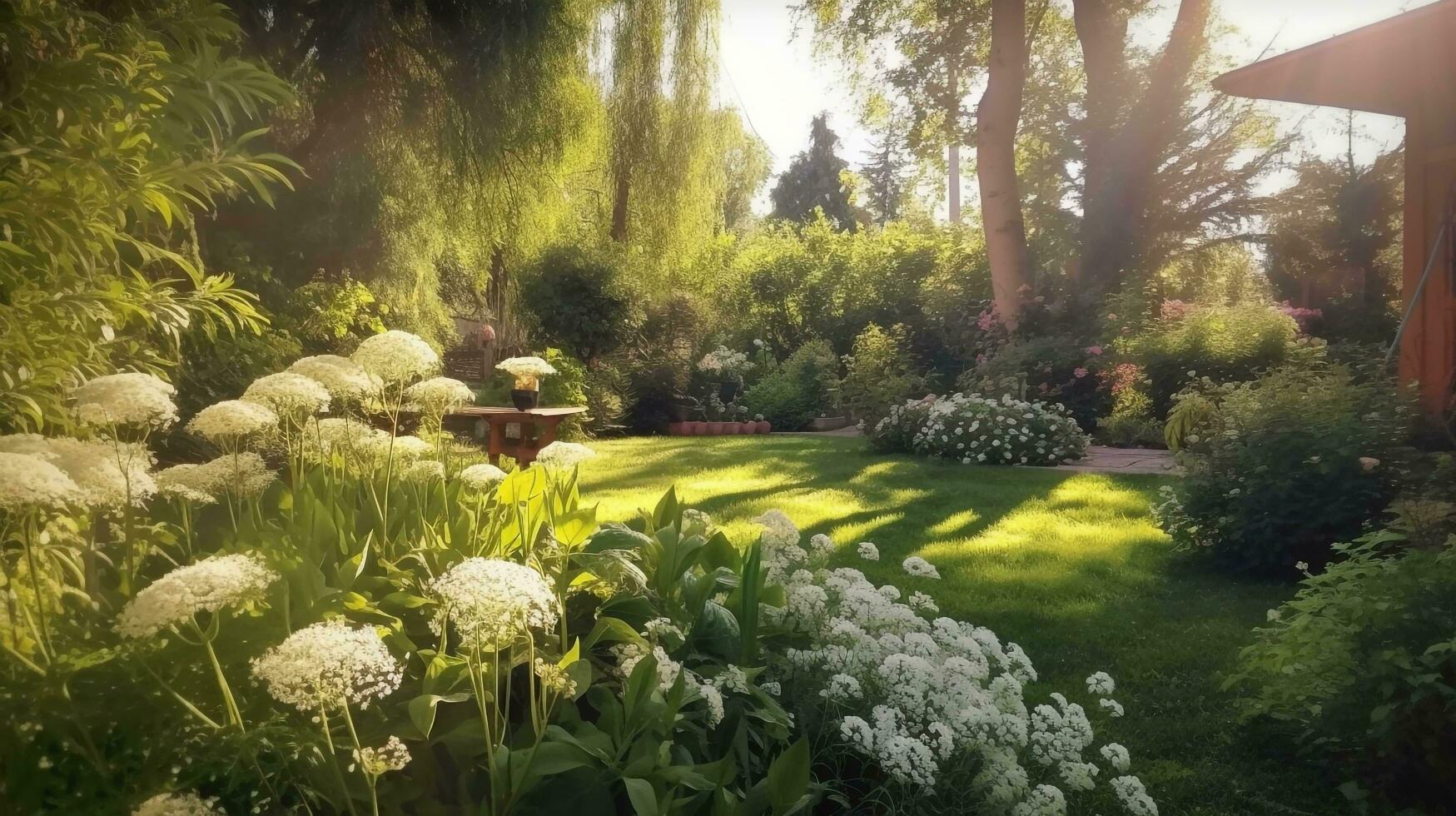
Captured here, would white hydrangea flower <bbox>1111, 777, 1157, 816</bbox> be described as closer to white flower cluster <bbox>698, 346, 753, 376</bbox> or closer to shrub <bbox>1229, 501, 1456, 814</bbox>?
shrub <bbox>1229, 501, 1456, 814</bbox>

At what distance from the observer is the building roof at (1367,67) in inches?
178

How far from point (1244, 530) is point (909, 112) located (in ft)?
38.3

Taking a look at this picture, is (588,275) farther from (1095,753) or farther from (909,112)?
(1095,753)

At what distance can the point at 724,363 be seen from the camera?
14203 mm

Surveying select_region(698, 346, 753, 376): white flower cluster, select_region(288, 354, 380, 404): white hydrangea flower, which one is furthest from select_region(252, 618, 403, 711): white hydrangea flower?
select_region(698, 346, 753, 376): white flower cluster

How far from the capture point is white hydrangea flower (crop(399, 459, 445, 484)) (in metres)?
2.84

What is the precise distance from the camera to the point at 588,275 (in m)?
12.8

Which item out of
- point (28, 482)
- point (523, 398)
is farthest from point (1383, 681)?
point (523, 398)

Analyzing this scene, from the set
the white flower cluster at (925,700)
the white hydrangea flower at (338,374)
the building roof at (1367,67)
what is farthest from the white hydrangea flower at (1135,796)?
the building roof at (1367,67)

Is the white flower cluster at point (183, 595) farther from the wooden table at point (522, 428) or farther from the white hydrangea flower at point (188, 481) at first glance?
the wooden table at point (522, 428)

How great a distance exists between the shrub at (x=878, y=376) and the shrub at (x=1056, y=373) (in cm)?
83

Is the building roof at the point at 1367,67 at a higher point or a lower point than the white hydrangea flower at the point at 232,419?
higher

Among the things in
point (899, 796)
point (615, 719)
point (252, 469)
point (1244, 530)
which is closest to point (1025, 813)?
point (899, 796)

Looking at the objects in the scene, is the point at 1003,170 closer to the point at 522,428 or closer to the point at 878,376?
the point at 878,376
